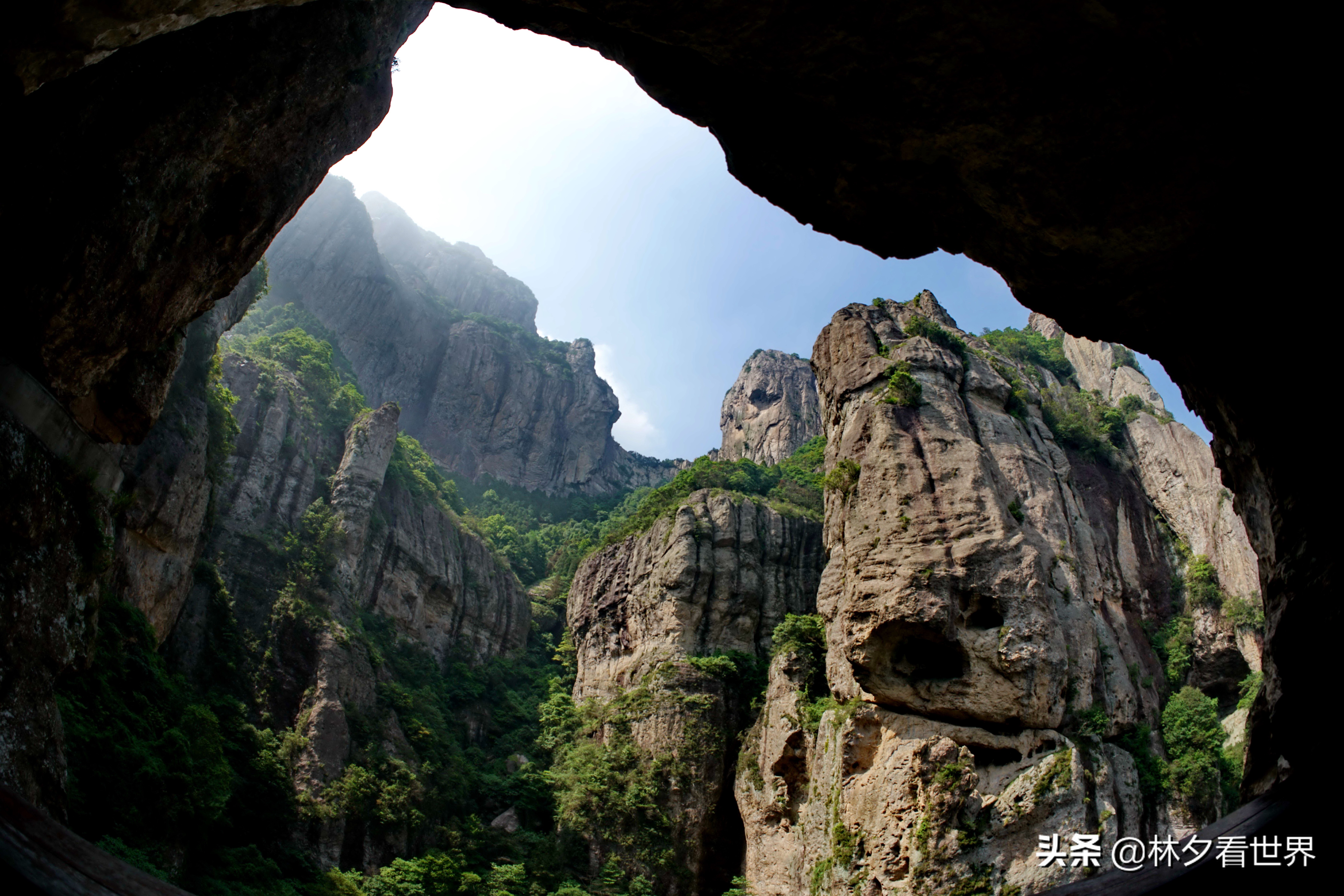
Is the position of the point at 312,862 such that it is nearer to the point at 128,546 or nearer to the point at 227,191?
the point at 128,546

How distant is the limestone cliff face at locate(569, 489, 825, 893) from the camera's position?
2883cm

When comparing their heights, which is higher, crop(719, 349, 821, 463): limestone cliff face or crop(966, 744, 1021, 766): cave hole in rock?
crop(719, 349, 821, 463): limestone cliff face

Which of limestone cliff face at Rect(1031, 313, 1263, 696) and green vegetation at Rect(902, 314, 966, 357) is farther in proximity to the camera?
green vegetation at Rect(902, 314, 966, 357)

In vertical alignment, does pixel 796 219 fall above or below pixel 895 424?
below

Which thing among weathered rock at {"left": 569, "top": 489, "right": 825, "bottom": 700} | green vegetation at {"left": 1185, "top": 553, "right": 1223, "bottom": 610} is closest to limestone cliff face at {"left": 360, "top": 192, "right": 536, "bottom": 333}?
weathered rock at {"left": 569, "top": 489, "right": 825, "bottom": 700}

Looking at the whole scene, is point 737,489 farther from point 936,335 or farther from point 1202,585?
point 1202,585

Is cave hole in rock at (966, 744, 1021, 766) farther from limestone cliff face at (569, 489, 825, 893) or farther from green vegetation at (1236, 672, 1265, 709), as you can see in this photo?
limestone cliff face at (569, 489, 825, 893)

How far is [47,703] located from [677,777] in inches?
1009

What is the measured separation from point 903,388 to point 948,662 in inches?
365

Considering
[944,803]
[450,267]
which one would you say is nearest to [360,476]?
[944,803]

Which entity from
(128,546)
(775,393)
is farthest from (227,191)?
(775,393)

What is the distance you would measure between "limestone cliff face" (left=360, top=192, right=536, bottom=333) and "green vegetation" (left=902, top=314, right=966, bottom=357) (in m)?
81.2

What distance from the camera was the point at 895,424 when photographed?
24234 millimetres

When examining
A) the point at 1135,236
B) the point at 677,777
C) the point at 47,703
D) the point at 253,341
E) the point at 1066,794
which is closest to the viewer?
the point at 1135,236
